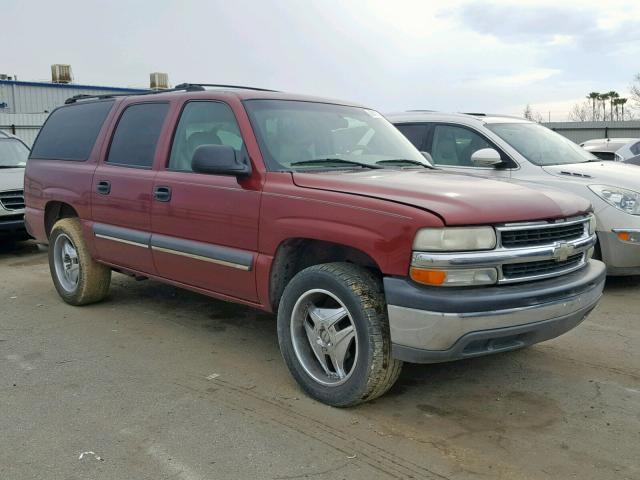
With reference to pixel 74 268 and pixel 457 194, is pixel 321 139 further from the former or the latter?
pixel 74 268

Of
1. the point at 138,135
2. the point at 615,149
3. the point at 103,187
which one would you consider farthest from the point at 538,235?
the point at 615,149

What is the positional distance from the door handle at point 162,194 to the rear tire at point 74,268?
1.36m

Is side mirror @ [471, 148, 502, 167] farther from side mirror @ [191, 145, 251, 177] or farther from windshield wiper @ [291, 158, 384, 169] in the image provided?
side mirror @ [191, 145, 251, 177]

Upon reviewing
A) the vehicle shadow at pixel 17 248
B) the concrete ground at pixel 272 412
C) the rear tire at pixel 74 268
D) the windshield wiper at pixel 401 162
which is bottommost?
the vehicle shadow at pixel 17 248

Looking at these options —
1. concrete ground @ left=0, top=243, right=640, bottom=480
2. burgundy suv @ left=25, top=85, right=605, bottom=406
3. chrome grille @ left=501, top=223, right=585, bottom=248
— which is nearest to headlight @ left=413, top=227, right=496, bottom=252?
burgundy suv @ left=25, top=85, right=605, bottom=406

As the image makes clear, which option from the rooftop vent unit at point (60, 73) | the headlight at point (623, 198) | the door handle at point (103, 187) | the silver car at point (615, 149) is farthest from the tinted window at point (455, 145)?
the rooftop vent unit at point (60, 73)

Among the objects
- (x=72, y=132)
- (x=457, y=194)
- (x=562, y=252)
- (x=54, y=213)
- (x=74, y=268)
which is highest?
(x=72, y=132)

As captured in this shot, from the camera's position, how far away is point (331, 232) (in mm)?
3457

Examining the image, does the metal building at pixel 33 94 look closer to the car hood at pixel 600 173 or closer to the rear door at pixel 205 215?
the car hood at pixel 600 173

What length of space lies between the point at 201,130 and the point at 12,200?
5.40 meters

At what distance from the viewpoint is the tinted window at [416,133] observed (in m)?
7.40

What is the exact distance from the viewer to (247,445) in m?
3.14

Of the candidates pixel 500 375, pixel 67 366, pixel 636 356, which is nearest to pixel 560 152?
pixel 636 356

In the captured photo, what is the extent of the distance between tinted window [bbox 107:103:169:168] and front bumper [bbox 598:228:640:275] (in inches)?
167
